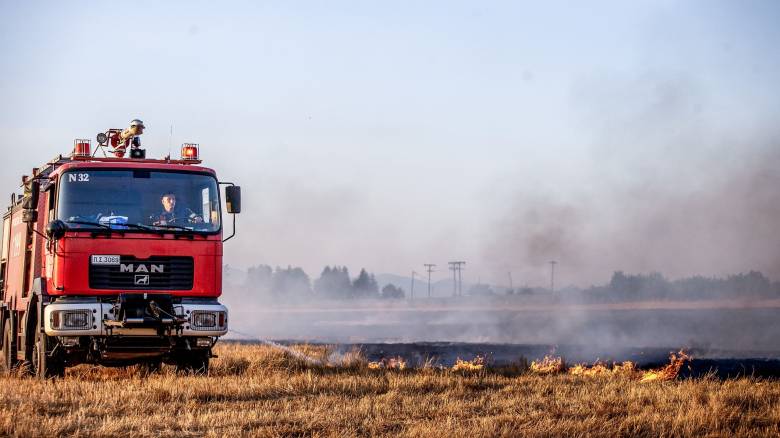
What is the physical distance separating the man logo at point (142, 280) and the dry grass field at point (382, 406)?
153cm

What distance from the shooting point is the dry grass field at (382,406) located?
11.9 meters

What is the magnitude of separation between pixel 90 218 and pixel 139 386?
9.34 ft

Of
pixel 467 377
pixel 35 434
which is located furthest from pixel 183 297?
pixel 35 434

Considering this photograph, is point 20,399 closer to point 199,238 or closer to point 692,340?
point 199,238

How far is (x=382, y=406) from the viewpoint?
45.2 feet

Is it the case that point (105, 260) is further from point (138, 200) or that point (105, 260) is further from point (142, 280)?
point (138, 200)

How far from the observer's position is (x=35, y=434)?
36.4 ft

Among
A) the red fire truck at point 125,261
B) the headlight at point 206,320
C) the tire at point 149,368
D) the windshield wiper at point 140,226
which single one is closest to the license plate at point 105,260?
the red fire truck at point 125,261

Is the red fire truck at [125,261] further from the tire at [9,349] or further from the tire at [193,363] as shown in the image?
the tire at [9,349]

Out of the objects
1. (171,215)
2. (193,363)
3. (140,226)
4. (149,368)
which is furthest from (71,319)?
(149,368)

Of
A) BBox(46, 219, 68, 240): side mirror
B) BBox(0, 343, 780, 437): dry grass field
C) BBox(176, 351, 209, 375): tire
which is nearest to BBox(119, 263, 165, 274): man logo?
BBox(46, 219, 68, 240): side mirror

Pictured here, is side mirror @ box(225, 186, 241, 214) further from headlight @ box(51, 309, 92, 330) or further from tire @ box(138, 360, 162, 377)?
tire @ box(138, 360, 162, 377)

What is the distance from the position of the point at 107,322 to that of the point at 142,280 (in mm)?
873

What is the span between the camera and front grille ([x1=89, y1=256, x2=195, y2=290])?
16656mm
